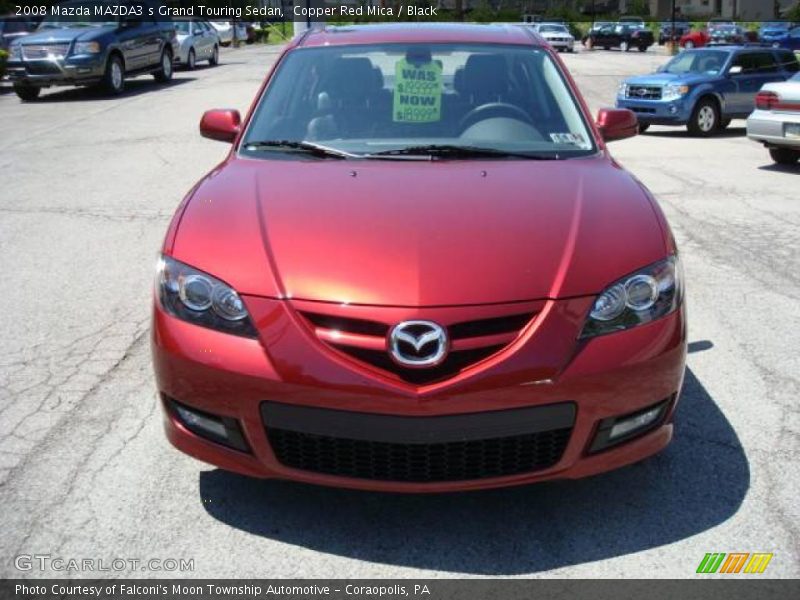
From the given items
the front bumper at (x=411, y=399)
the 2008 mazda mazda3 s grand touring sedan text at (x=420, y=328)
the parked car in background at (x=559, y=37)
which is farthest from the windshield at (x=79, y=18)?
the parked car in background at (x=559, y=37)

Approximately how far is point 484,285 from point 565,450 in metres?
0.60

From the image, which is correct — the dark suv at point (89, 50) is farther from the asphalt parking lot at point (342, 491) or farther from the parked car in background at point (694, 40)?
the parked car in background at point (694, 40)

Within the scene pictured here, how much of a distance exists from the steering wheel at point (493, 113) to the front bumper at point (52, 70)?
1616 cm

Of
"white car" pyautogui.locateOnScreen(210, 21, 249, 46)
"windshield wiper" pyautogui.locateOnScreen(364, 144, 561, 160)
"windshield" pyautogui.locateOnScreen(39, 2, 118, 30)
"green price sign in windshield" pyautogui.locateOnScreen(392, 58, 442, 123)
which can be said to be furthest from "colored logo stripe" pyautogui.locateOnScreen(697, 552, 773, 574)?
"white car" pyautogui.locateOnScreen(210, 21, 249, 46)

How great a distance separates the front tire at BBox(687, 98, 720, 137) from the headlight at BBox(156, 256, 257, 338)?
1426cm

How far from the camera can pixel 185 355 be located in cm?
314

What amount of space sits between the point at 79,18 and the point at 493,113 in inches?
728

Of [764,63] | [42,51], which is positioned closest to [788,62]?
[764,63]

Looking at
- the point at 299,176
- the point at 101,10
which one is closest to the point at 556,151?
the point at 299,176

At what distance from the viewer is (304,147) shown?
14.0ft

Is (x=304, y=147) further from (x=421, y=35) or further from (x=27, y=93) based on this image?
(x=27, y=93)

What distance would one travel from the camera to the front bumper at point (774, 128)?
1141 centimetres

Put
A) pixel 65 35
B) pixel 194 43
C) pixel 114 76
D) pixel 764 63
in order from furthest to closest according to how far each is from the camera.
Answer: pixel 194 43, pixel 114 76, pixel 65 35, pixel 764 63

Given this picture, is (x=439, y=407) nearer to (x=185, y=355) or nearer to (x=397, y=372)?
(x=397, y=372)
